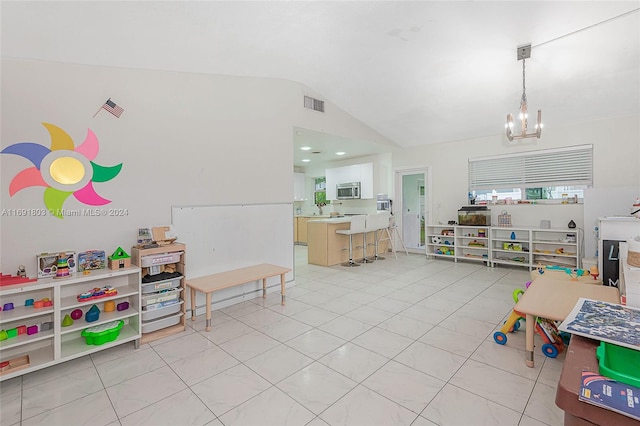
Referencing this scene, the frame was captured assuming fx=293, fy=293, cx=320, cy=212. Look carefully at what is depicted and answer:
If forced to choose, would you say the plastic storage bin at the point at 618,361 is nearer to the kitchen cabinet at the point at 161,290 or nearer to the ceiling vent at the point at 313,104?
the kitchen cabinet at the point at 161,290

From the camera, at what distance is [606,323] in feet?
4.81

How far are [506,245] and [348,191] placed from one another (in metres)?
3.69

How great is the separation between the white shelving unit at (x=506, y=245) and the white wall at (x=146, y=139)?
3.78 m

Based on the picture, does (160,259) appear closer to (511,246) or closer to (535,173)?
(511,246)

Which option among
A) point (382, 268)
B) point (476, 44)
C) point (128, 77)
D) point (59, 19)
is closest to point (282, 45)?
point (128, 77)

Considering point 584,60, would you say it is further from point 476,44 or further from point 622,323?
point 622,323

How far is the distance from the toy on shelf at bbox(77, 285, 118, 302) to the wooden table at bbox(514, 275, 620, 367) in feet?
11.1

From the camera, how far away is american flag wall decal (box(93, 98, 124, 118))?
9.14 feet

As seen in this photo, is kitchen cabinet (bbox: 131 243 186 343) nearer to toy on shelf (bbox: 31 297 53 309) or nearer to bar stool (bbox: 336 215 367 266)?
toy on shelf (bbox: 31 297 53 309)

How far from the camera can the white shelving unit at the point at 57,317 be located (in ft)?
7.04

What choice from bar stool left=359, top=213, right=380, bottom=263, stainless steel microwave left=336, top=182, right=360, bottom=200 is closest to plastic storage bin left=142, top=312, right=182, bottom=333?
bar stool left=359, top=213, right=380, bottom=263

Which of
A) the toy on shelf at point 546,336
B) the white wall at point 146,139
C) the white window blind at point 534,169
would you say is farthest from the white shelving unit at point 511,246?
the white wall at point 146,139

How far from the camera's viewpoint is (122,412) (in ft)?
6.05

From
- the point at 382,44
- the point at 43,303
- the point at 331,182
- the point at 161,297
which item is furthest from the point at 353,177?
the point at 43,303
